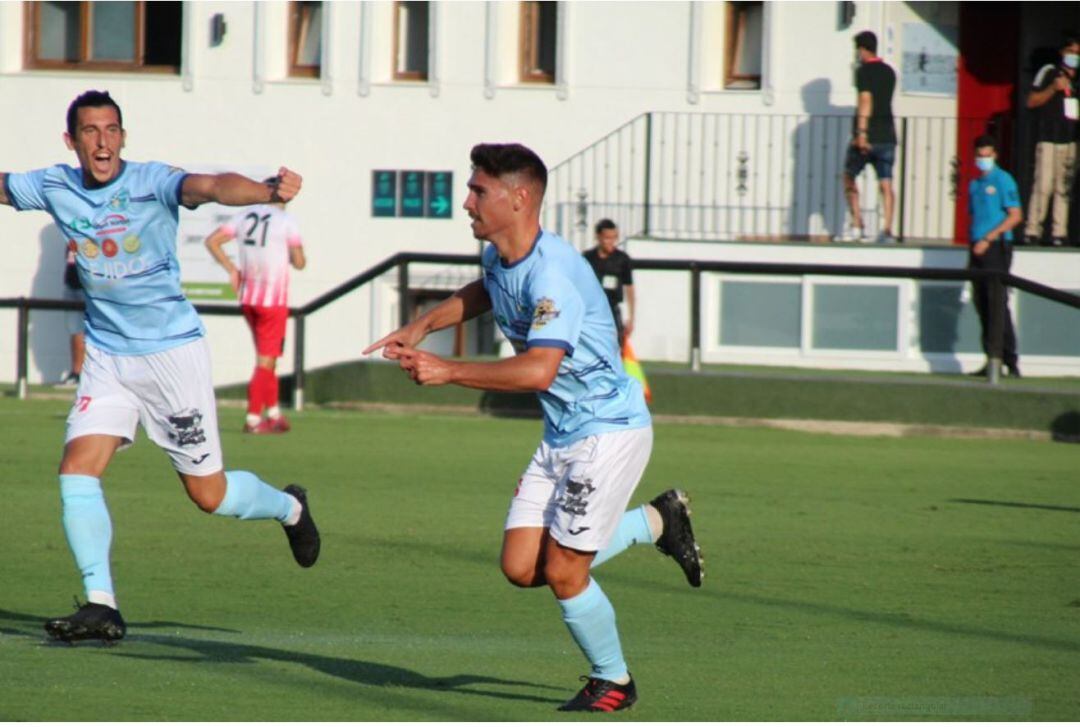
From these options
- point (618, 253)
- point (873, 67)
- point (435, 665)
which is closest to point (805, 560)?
point (435, 665)

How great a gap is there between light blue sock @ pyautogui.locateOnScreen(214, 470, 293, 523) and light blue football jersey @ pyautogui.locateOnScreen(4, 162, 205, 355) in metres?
0.74

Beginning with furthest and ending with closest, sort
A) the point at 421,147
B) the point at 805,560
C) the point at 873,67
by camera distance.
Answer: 1. the point at 421,147
2. the point at 873,67
3. the point at 805,560

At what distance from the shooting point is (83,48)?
2475 centimetres

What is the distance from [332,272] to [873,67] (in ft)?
25.0

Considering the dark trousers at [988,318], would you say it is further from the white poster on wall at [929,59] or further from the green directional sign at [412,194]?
the green directional sign at [412,194]

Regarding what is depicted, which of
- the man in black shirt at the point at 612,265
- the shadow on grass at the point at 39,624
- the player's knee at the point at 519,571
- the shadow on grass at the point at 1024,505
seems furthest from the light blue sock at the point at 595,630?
the man in black shirt at the point at 612,265

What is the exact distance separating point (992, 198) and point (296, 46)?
1006 centimetres

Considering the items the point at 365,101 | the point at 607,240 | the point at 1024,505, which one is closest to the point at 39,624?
the point at 1024,505

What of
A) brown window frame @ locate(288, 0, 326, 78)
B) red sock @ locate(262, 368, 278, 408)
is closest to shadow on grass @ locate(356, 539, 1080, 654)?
red sock @ locate(262, 368, 278, 408)

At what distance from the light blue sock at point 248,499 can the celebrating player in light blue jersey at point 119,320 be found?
121mm

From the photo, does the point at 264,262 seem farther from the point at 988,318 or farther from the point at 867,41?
the point at 867,41

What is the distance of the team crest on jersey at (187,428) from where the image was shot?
323 inches

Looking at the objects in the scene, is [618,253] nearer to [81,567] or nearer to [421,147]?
A: [421,147]

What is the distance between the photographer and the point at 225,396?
22.3m
